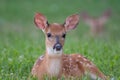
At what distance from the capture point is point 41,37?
1661 cm

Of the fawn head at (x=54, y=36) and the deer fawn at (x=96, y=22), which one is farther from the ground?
the deer fawn at (x=96, y=22)

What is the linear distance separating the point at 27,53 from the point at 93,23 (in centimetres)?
879

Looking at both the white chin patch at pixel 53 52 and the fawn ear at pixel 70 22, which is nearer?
the white chin patch at pixel 53 52

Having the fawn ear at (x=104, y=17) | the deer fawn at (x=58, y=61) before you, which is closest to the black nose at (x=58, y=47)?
the deer fawn at (x=58, y=61)

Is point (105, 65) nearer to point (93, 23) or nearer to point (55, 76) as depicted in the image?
point (55, 76)

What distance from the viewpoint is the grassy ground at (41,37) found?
32.7ft

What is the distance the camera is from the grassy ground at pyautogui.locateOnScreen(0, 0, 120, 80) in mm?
9969

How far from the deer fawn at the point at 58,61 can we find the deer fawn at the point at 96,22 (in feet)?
32.8

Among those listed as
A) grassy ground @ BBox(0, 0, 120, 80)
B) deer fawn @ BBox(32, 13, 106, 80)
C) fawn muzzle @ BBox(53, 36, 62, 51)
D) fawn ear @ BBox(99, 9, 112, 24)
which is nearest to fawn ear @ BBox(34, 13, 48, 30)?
deer fawn @ BBox(32, 13, 106, 80)

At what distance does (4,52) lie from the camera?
10891mm

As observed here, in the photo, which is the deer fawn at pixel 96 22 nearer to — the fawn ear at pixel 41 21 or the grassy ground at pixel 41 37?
the grassy ground at pixel 41 37

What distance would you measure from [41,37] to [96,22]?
12.0 ft

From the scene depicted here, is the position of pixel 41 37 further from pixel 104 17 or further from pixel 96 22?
pixel 104 17

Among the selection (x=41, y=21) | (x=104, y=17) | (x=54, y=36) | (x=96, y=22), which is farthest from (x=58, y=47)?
(x=104, y=17)
